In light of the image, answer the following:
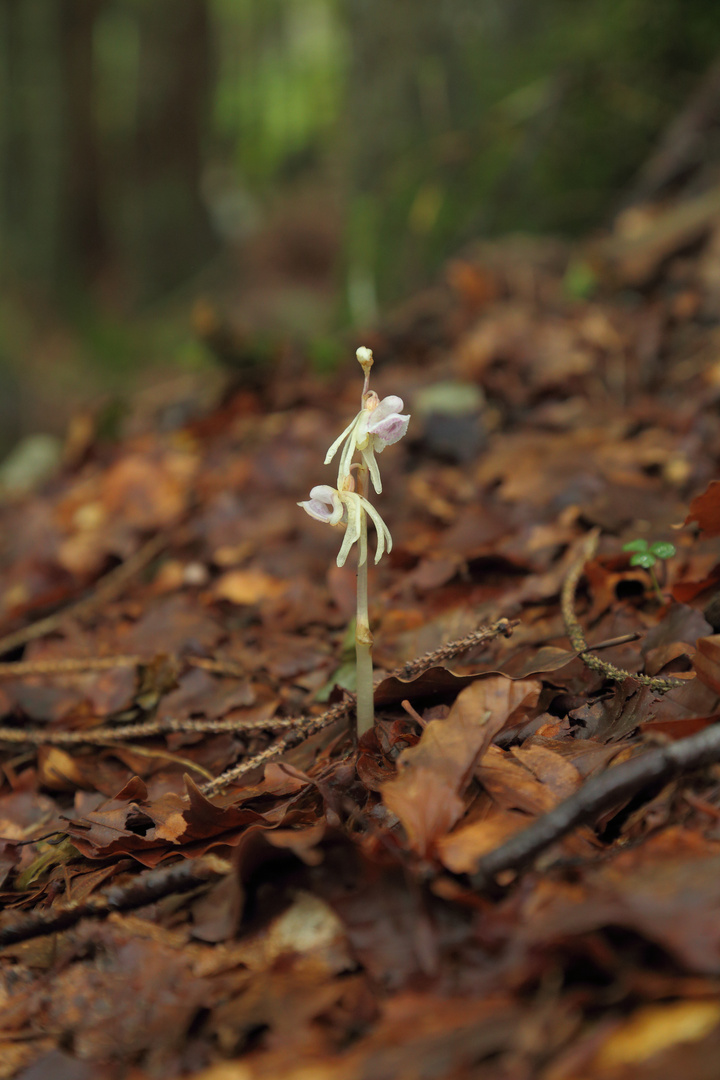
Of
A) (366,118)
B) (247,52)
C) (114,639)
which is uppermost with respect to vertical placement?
(247,52)

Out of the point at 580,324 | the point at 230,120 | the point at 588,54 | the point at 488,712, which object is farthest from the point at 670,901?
the point at 230,120

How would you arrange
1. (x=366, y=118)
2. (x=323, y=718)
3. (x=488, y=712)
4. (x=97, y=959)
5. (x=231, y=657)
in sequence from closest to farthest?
1. (x=97, y=959)
2. (x=488, y=712)
3. (x=323, y=718)
4. (x=231, y=657)
5. (x=366, y=118)

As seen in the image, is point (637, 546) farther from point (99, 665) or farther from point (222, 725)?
point (99, 665)

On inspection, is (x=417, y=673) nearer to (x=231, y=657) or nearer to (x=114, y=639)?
(x=231, y=657)

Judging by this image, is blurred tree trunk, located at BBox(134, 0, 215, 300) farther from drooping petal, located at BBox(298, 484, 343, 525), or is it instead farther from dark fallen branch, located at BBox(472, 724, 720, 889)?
dark fallen branch, located at BBox(472, 724, 720, 889)

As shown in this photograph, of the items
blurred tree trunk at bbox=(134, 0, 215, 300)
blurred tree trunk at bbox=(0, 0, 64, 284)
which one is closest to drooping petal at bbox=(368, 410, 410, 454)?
blurred tree trunk at bbox=(0, 0, 64, 284)

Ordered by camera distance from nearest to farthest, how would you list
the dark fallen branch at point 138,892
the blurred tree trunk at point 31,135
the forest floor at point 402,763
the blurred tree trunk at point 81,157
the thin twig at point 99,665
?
the forest floor at point 402,763 < the dark fallen branch at point 138,892 < the thin twig at point 99,665 < the blurred tree trunk at point 31,135 < the blurred tree trunk at point 81,157

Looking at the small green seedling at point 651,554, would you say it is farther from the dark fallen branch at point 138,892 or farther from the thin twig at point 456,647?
the dark fallen branch at point 138,892

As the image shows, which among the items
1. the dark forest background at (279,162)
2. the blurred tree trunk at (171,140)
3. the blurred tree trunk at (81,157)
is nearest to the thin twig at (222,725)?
the dark forest background at (279,162)
